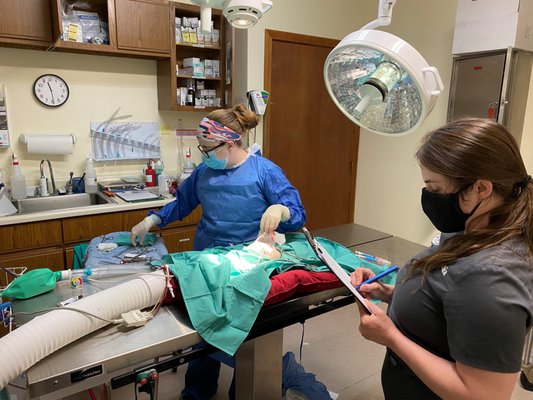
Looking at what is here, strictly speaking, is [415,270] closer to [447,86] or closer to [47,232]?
[47,232]

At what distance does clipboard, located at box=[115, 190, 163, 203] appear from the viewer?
2647 mm

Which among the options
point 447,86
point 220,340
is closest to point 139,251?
point 220,340

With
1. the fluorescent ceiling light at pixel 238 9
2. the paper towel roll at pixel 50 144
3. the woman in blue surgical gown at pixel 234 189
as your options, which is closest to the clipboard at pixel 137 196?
the paper towel roll at pixel 50 144

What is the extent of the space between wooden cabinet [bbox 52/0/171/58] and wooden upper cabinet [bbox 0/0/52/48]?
6 centimetres

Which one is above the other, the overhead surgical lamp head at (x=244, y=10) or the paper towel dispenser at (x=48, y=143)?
the overhead surgical lamp head at (x=244, y=10)

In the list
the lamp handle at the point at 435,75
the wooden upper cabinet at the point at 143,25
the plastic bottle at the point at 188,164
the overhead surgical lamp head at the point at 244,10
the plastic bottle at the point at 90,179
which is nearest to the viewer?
the lamp handle at the point at 435,75

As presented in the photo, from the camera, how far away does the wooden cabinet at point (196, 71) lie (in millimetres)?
2877

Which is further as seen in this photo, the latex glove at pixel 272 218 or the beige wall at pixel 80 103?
the beige wall at pixel 80 103

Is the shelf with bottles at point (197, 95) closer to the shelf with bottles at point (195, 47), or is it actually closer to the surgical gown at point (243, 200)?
the shelf with bottles at point (195, 47)

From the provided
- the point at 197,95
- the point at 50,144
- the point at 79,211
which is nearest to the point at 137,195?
the point at 79,211

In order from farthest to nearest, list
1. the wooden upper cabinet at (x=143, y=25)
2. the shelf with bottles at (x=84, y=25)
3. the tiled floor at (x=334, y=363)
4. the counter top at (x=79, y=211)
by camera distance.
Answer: the wooden upper cabinet at (x=143, y=25) < the shelf with bottles at (x=84, y=25) < the counter top at (x=79, y=211) < the tiled floor at (x=334, y=363)

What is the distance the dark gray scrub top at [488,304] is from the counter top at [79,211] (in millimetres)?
2097

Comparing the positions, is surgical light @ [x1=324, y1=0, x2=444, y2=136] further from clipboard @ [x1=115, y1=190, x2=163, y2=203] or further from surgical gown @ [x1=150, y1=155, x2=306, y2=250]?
clipboard @ [x1=115, y1=190, x2=163, y2=203]

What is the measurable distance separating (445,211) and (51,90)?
2.74 metres
